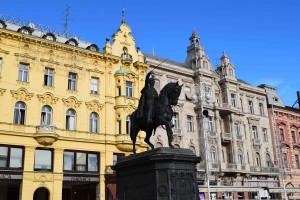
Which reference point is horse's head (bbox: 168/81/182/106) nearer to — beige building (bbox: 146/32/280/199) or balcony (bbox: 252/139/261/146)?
beige building (bbox: 146/32/280/199)

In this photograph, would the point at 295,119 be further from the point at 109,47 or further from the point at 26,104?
the point at 26,104

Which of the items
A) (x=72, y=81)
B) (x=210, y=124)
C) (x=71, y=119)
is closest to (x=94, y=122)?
(x=71, y=119)

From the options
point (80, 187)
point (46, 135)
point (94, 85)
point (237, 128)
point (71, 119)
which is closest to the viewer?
point (46, 135)

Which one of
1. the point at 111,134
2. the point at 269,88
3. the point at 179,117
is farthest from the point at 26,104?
the point at 269,88

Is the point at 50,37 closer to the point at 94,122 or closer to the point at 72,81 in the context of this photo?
the point at 72,81

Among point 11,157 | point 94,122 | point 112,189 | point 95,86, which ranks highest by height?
point 95,86

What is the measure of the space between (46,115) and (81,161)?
514 cm

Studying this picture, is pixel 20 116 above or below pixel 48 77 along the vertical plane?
below

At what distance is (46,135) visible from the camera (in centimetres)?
2875

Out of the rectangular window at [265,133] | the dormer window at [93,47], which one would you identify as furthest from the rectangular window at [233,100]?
the dormer window at [93,47]

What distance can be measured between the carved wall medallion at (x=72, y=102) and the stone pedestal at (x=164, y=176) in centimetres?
2073

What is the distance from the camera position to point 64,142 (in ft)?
99.5

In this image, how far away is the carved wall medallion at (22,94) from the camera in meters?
29.0

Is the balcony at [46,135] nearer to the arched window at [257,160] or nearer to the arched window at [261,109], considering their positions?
the arched window at [257,160]
